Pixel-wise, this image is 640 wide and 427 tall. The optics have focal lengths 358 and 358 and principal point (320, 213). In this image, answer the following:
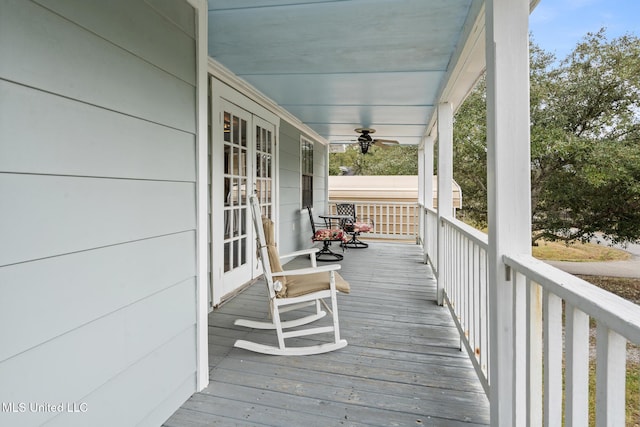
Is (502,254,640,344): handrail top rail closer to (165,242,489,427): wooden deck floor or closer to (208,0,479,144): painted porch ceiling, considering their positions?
(165,242,489,427): wooden deck floor

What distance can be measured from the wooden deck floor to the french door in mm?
492

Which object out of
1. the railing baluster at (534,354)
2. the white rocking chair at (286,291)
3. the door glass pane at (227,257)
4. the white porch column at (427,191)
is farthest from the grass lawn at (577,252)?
the door glass pane at (227,257)

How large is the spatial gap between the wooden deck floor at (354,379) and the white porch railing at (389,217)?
562 cm

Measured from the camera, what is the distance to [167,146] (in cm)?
179

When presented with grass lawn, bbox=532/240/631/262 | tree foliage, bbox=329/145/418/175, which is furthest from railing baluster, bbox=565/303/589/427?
tree foliage, bbox=329/145/418/175

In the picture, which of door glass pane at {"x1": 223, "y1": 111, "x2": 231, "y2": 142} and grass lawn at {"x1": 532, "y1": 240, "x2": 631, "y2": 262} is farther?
grass lawn at {"x1": 532, "y1": 240, "x2": 631, "y2": 262}

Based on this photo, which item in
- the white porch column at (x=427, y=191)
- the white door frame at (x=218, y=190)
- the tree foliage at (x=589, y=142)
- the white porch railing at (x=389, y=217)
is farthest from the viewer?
the white porch railing at (x=389, y=217)

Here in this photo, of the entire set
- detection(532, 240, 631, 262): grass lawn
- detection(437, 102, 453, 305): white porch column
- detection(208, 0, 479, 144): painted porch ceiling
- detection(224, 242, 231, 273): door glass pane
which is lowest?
detection(532, 240, 631, 262): grass lawn

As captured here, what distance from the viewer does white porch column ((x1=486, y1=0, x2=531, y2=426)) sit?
1.47 meters

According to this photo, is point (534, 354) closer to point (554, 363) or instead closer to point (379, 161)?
point (554, 363)

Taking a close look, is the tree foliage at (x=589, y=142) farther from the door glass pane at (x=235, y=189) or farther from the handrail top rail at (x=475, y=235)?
the door glass pane at (x=235, y=189)

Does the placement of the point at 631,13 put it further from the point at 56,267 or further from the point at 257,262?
the point at 257,262

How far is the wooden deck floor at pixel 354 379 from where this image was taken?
1.84m

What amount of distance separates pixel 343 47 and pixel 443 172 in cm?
166
